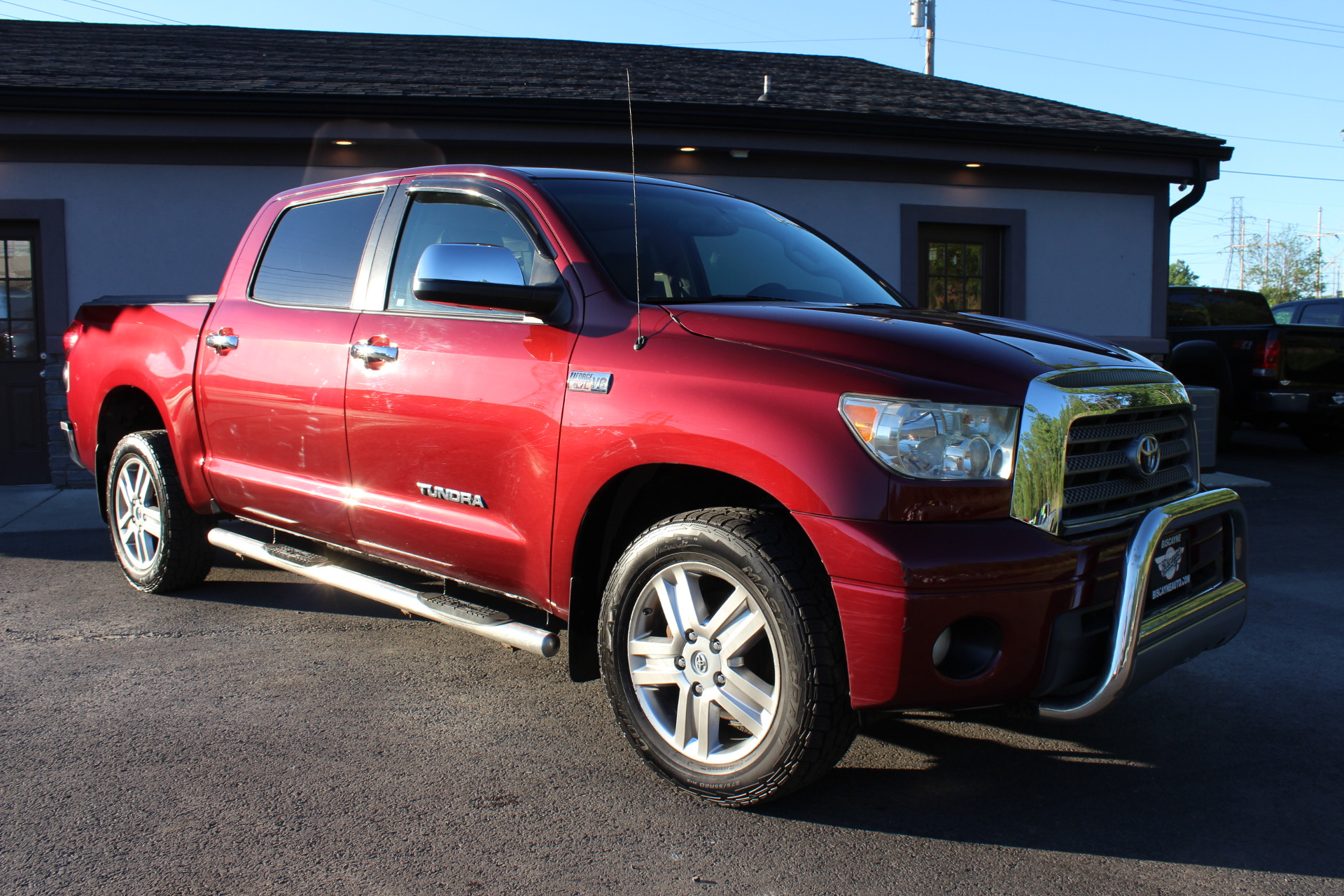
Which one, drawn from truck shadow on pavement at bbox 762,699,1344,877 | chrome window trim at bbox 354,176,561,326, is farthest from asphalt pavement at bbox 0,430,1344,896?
chrome window trim at bbox 354,176,561,326

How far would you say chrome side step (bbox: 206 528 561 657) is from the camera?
3357 mm

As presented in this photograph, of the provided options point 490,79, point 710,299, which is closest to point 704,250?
point 710,299

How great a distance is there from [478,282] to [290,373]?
1.39 m

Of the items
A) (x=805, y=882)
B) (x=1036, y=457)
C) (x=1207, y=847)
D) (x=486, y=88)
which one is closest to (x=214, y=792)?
(x=805, y=882)

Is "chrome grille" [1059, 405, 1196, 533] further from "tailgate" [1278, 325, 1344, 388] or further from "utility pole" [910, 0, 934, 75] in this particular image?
"utility pole" [910, 0, 934, 75]

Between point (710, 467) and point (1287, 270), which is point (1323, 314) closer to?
point (710, 467)

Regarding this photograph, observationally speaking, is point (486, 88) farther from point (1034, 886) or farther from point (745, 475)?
point (1034, 886)

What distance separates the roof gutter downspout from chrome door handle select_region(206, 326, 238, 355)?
1031 centimetres

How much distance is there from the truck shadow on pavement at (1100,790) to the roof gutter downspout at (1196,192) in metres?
9.30

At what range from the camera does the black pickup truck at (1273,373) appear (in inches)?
427

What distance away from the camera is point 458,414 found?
3.53 metres

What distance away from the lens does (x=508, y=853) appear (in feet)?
8.87

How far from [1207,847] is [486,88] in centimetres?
907

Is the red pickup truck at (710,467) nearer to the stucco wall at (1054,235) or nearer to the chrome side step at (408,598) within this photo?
the chrome side step at (408,598)
